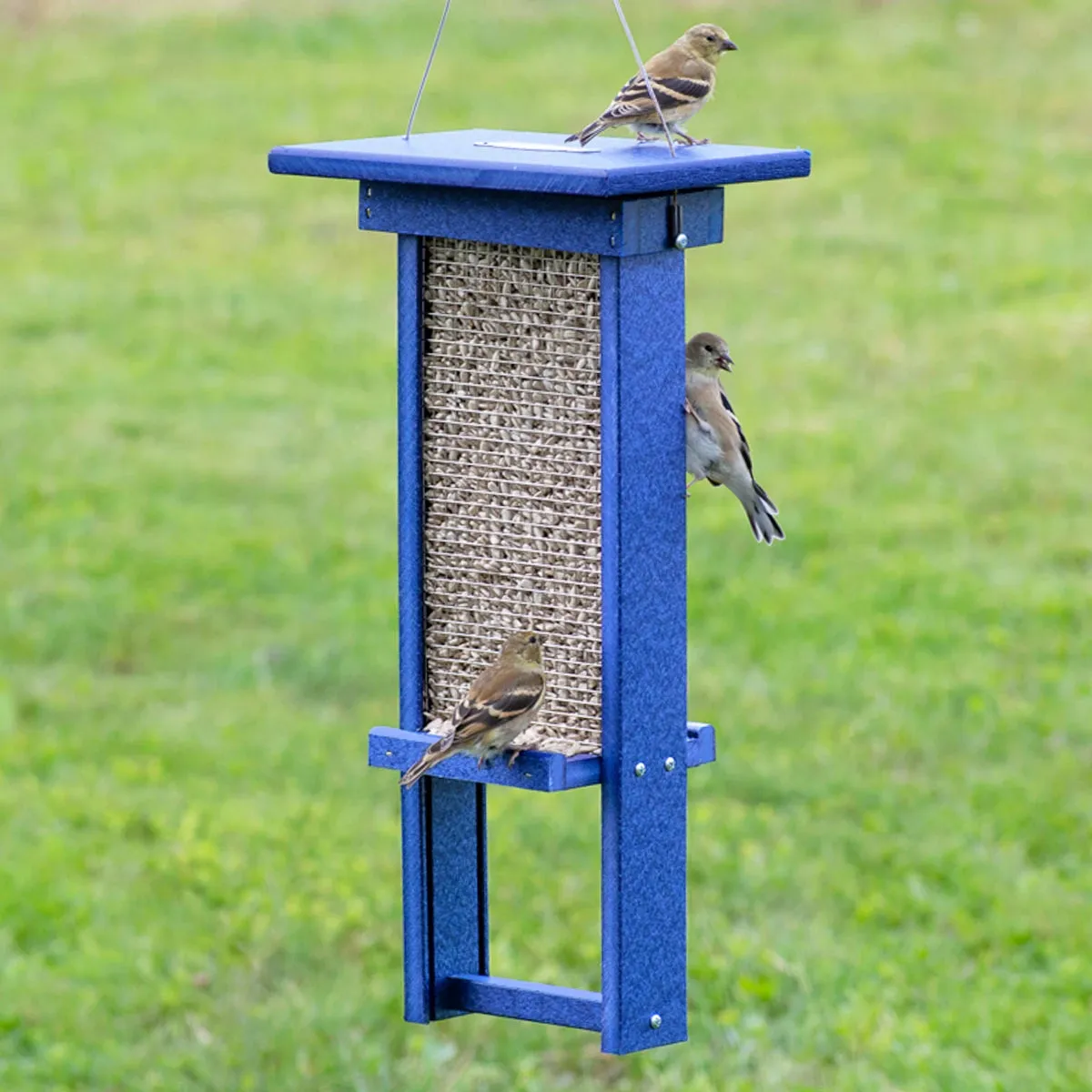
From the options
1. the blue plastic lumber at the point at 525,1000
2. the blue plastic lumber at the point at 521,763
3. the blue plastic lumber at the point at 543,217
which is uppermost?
the blue plastic lumber at the point at 543,217

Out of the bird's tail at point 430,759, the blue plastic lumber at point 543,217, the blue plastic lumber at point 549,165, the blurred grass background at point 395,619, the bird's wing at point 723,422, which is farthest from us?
the blurred grass background at point 395,619

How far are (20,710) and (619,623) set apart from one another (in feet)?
14.2

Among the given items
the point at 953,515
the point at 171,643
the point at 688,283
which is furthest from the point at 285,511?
the point at 688,283

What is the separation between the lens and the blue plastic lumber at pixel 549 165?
137 inches

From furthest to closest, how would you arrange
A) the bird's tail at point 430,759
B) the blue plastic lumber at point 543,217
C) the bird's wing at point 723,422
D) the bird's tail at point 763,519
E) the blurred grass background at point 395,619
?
the blurred grass background at point 395,619 < the bird's tail at point 763,519 < the bird's wing at point 723,422 < the bird's tail at point 430,759 < the blue plastic lumber at point 543,217

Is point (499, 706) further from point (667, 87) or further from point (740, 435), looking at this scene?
point (667, 87)

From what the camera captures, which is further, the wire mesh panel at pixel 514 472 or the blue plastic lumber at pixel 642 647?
the wire mesh panel at pixel 514 472

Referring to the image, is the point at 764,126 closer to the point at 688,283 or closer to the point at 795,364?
the point at 688,283

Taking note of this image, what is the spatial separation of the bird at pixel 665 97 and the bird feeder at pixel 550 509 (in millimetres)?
82

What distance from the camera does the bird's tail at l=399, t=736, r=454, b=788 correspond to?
3.75m

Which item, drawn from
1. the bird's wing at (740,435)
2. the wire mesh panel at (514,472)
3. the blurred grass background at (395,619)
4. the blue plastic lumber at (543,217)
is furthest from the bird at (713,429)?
the blurred grass background at (395,619)

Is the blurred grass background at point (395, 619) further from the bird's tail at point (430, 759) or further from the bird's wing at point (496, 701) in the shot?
the bird's wing at point (496, 701)

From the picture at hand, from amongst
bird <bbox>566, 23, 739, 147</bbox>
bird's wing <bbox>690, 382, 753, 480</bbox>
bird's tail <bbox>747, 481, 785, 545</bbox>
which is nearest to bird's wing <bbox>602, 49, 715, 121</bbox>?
bird <bbox>566, 23, 739, 147</bbox>

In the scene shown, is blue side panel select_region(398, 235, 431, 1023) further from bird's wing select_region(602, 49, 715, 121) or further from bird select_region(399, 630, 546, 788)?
bird's wing select_region(602, 49, 715, 121)
